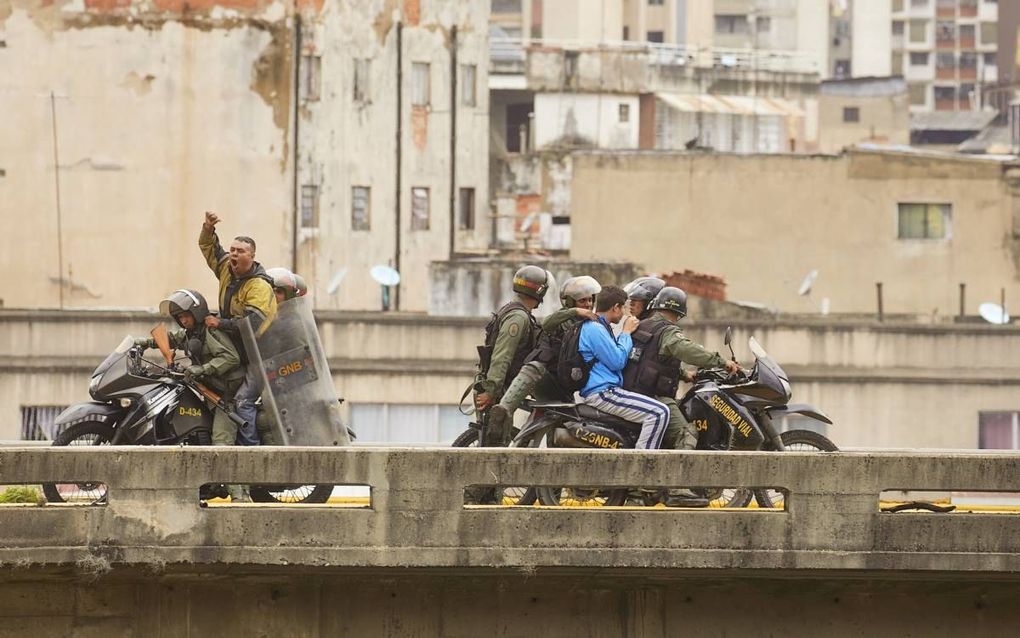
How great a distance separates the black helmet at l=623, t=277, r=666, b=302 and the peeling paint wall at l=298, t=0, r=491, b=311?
40769 mm

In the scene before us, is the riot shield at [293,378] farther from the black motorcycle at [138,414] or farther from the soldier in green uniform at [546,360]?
the soldier in green uniform at [546,360]

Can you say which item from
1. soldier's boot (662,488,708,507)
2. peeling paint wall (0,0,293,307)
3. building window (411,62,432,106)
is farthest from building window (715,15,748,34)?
soldier's boot (662,488,708,507)

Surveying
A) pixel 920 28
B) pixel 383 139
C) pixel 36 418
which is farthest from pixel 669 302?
pixel 920 28

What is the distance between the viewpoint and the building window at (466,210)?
60500mm

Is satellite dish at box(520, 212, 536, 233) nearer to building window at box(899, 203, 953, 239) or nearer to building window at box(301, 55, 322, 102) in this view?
building window at box(301, 55, 322, 102)

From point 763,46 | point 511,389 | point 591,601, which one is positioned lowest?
point 591,601

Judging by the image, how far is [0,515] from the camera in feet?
40.3

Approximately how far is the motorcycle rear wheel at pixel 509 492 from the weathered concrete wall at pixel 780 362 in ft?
61.0

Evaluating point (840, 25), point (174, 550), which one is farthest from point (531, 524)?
point (840, 25)

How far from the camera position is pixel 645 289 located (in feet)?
48.8

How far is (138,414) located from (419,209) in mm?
44628

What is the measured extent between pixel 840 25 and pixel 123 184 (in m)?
72.7

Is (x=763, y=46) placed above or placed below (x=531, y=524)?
above

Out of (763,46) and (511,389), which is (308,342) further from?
(763,46)
